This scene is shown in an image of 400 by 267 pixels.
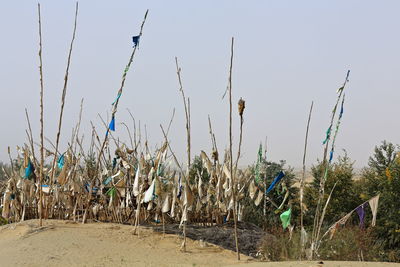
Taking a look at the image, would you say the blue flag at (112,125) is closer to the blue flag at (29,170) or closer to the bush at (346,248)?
the blue flag at (29,170)

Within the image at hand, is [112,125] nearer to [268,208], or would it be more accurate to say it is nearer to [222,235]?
[222,235]

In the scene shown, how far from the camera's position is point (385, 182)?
10172 mm

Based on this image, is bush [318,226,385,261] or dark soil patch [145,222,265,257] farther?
dark soil patch [145,222,265,257]

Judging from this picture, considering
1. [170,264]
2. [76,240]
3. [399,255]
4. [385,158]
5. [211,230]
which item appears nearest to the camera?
[170,264]

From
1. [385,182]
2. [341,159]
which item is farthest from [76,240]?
[341,159]

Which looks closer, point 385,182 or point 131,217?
point 131,217

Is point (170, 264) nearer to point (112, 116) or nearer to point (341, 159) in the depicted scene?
point (112, 116)

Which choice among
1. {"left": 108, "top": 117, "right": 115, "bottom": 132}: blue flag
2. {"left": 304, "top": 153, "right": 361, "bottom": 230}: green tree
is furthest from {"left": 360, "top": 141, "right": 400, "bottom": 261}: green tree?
{"left": 108, "top": 117, "right": 115, "bottom": 132}: blue flag

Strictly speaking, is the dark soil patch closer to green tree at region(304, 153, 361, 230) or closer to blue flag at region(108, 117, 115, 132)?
blue flag at region(108, 117, 115, 132)

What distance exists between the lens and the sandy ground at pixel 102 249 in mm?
5836

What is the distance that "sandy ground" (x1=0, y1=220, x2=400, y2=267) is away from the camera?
5836mm

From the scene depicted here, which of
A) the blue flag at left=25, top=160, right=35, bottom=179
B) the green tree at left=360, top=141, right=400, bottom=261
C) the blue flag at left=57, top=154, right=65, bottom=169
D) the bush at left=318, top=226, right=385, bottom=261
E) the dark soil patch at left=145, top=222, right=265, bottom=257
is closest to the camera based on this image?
the bush at left=318, top=226, right=385, bottom=261

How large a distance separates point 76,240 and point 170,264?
1.43m

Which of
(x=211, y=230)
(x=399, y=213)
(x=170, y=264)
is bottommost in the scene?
(x=170, y=264)
